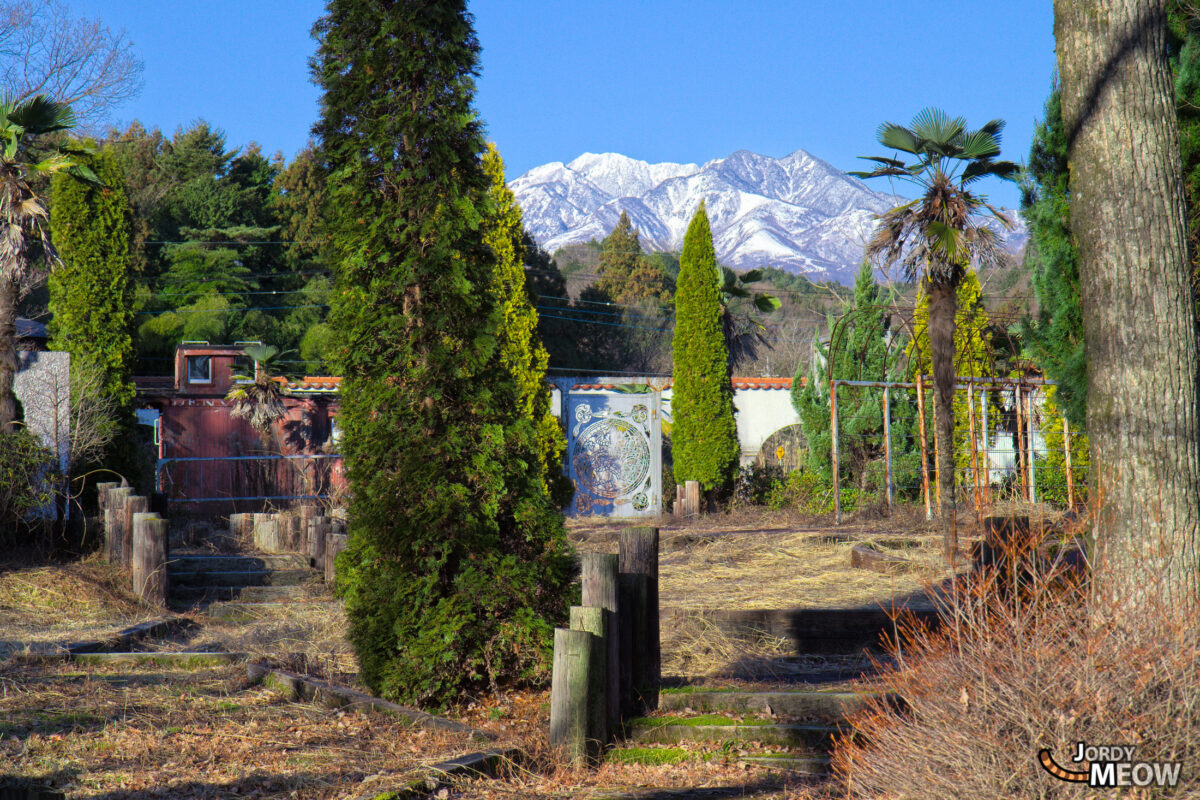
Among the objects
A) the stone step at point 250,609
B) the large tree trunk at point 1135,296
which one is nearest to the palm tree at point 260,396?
the stone step at point 250,609

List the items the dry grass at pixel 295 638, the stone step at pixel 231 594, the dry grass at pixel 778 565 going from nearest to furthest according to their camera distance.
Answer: the dry grass at pixel 295 638, the dry grass at pixel 778 565, the stone step at pixel 231 594

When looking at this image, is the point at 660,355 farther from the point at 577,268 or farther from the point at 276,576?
the point at 276,576

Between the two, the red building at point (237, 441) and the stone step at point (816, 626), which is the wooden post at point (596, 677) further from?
the red building at point (237, 441)

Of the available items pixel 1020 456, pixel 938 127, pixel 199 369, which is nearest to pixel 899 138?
pixel 938 127

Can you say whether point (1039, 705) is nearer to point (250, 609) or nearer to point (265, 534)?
point (250, 609)

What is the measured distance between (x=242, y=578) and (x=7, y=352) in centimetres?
371

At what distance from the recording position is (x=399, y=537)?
5129 millimetres

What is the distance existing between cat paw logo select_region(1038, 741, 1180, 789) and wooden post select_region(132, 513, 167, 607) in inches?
325

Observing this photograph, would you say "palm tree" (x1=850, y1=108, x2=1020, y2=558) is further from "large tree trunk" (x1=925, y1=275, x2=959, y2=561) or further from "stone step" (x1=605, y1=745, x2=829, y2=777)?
"stone step" (x1=605, y1=745, x2=829, y2=777)

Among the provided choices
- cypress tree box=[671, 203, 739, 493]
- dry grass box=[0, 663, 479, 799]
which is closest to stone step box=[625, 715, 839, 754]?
dry grass box=[0, 663, 479, 799]

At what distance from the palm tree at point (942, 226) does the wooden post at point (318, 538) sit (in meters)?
7.11

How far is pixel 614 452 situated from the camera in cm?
1947

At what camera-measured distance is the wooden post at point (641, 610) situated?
193 inches

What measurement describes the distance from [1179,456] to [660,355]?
3269cm
